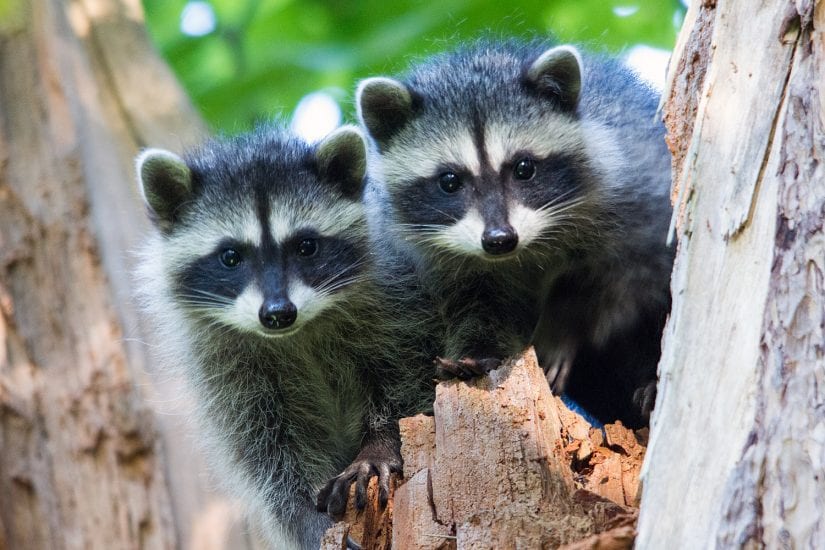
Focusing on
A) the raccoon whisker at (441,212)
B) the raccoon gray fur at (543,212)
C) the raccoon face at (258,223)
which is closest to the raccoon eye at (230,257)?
the raccoon face at (258,223)

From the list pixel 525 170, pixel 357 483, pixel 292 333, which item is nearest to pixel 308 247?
pixel 292 333

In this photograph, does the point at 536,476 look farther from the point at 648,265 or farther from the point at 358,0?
the point at 358,0

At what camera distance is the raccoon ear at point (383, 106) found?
389cm

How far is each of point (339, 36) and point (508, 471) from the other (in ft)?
10.6

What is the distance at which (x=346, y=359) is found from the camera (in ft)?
13.1

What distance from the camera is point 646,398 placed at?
11.5ft

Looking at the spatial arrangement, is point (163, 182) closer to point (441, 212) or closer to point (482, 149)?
point (441, 212)

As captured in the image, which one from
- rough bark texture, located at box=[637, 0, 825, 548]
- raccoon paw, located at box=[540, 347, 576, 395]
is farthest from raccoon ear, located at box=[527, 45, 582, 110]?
rough bark texture, located at box=[637, 0, 825, 548]

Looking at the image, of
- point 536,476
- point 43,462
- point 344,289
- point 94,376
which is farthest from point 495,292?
point 43,462

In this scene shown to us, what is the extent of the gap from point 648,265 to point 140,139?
2406 millimetres

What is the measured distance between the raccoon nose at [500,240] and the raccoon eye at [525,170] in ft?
1.13

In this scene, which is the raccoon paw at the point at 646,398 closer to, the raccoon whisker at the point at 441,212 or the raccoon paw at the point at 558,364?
the raccoon paw at the point at 558,364

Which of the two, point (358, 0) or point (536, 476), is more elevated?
point (358, 0)

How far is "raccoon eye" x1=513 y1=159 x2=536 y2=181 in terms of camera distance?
3.79 metres
